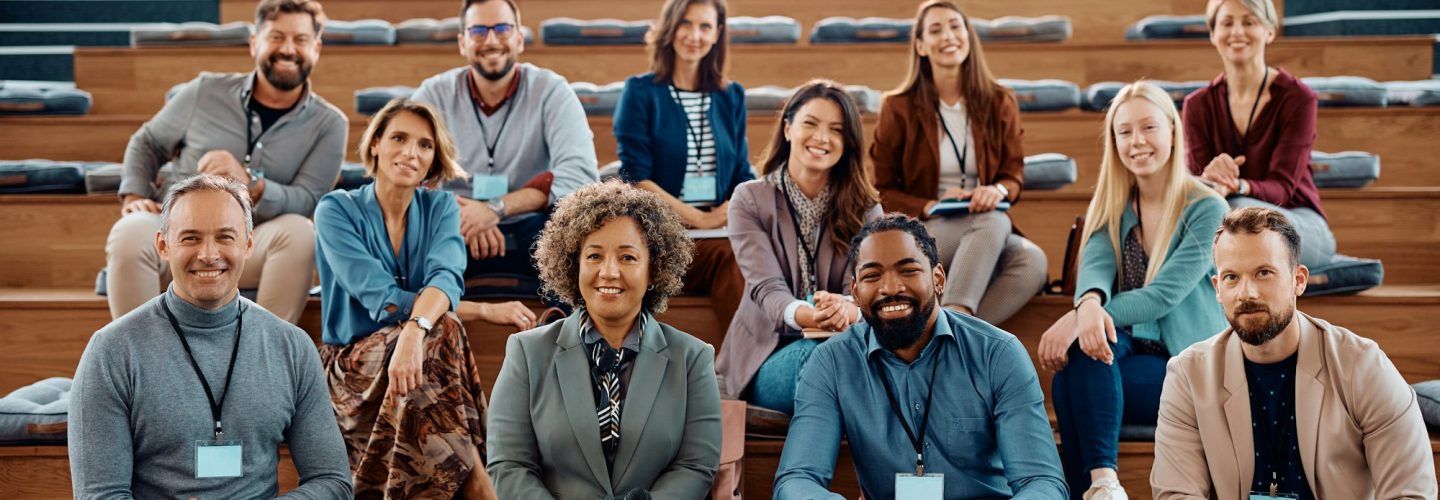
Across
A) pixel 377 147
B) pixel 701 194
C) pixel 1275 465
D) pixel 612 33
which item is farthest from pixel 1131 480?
pixel 612 33

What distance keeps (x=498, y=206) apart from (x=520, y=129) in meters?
0.31

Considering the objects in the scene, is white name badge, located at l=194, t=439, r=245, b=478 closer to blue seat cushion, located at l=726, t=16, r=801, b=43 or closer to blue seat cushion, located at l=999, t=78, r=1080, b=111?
blue seat cushion, located at l=999, t=78, r=1080, b=111

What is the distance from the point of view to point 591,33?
4590 mm

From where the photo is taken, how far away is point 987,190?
3.04 metres

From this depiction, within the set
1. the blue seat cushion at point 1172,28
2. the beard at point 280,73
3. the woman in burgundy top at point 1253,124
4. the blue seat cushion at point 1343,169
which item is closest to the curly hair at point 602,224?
the beard at point 280,73

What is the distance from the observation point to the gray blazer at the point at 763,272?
8.98ft

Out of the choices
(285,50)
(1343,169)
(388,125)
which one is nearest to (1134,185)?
(1343,169)

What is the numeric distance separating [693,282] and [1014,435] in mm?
1134

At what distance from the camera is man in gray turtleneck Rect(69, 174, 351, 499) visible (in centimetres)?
198

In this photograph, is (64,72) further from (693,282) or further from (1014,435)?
(1014,435)

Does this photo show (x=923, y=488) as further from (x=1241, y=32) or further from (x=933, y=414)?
(x=1241, y=32)

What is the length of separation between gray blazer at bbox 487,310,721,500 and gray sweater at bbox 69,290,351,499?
0.29m

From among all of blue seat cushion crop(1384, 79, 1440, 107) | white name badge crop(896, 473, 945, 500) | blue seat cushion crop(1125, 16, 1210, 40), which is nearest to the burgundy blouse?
blue seat cushion crop(1384, 79, 1440, 107)

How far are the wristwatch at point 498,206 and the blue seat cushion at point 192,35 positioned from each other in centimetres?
182
